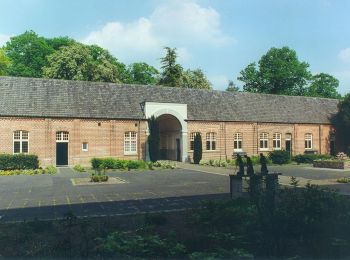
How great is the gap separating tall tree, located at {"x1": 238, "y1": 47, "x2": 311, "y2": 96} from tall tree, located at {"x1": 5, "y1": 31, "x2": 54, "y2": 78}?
1351 inches

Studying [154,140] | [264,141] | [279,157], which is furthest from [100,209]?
[264,141]

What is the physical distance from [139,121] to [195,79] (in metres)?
28.7

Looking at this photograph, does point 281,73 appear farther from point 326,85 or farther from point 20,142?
point 20,142

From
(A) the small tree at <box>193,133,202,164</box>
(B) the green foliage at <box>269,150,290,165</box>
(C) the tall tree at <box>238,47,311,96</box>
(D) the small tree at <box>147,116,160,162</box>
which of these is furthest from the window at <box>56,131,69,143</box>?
(C) the tall tree at <box>238,47,311,96</box>

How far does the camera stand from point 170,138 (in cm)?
3831

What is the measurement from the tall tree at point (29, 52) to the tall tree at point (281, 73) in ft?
113

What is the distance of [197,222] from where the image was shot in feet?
29.5

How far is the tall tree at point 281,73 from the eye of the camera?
198 ft

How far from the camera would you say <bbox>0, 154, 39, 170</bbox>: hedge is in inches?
1029

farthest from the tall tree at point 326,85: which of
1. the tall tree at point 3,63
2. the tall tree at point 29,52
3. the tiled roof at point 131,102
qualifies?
the tall tree at point 3,63

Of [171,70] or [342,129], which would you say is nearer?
[342,129]

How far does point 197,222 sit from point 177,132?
27583 millimetres

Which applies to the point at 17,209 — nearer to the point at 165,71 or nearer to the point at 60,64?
the point at 60,64

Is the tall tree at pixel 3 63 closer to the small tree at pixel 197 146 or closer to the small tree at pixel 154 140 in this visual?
the small tree at pixel 154 140
